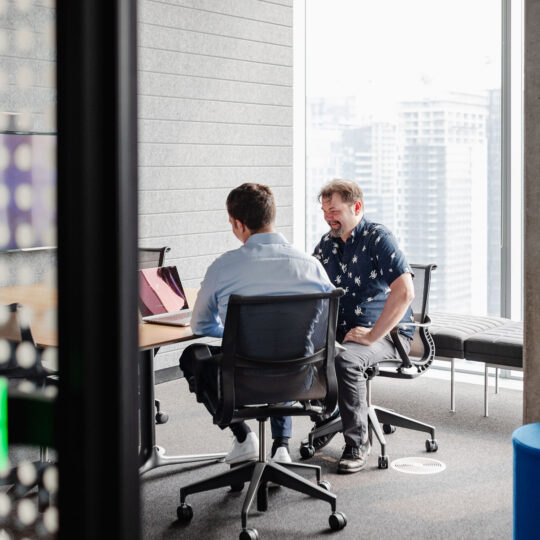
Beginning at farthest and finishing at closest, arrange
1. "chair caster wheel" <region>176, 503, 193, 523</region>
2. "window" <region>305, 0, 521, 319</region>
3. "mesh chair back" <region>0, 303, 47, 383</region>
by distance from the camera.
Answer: "window" <region>305, 0, 521, 319</region>, "chair caster wheel" <region>176, 503, 193, 523</region>, "mesh chair back" <region>0, 303, 47, 383</region>

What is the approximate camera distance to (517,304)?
5145 millimetres

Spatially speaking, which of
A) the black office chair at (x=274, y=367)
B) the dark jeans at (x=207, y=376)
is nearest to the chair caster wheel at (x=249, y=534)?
the black office chair at (x=274, y=367)

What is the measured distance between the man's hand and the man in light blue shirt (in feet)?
1.95

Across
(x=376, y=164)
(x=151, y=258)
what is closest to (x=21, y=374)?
(x=151, y=258)

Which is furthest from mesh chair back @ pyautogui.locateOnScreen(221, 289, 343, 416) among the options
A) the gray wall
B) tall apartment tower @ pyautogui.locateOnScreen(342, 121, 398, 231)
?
tall apartment tower @ pyautogui.locateOnScreen(342, 121, 398, 231)

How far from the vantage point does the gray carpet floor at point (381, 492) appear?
284cm

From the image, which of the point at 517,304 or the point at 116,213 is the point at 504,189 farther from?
the point at 116,213

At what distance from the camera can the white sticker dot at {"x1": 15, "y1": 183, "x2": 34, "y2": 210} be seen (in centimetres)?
63

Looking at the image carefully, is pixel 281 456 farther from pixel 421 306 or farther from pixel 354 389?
pixel 421 306

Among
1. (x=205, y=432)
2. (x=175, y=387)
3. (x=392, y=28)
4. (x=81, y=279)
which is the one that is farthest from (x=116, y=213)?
(x=392, y=28)

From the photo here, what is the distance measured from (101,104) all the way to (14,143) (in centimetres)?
8

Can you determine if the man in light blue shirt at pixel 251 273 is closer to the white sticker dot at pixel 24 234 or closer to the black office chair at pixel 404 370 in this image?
the black office chair at pixel 404 370

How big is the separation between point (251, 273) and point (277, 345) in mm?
293

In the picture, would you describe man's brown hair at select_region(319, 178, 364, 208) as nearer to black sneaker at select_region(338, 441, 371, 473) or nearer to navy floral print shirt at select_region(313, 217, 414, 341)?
navy floral print shirt at select_region(313, 217, 414, 341)
